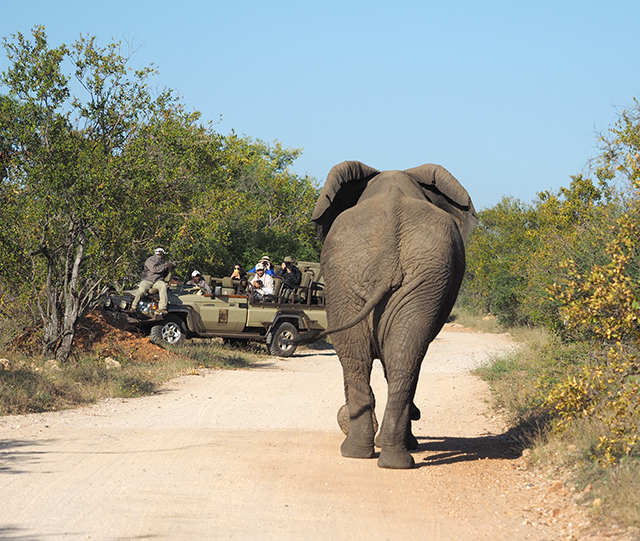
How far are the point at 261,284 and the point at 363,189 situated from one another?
1218 cm

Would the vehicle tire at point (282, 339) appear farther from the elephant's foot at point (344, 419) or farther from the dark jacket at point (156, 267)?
the elephant's foot at point (344, 419)

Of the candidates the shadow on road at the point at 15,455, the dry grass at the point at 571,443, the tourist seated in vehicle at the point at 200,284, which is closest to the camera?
the dry grass at the point at 571,443

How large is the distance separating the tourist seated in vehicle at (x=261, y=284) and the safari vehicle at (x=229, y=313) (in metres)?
0.12

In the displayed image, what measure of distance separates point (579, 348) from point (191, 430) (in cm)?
614

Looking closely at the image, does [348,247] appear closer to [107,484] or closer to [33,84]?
[107,484]

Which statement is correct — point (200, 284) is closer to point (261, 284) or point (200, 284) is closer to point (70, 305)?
point (261, 284)

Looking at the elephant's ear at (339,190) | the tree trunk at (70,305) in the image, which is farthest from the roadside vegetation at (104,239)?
the elephant's ear at (339,190)

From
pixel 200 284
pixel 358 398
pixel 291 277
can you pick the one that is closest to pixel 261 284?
pixel 291 277

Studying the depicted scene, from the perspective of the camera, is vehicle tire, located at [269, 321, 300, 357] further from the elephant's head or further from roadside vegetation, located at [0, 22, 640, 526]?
the elephant's head

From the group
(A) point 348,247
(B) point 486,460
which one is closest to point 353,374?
(A) point 348,247

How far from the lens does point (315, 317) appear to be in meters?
21.1

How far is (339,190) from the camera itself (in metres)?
7.97

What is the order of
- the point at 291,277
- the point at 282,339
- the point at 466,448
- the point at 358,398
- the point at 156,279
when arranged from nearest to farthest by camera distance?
the point at 358,398 → the point at 466,448 → the point at 156,279 → the point at 282,339 → the point at 291,277

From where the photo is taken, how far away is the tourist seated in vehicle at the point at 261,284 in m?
19.9
